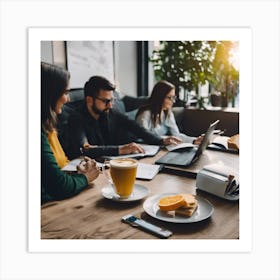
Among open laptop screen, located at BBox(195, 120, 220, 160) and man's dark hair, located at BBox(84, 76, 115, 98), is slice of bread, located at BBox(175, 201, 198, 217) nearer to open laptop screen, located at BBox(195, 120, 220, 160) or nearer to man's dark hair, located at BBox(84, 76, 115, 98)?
open laptop screen, located at BBox(195, 120, 220, 160)

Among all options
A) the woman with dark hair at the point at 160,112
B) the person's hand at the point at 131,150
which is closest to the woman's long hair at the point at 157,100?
the woman with dark hair at the point at 160,112

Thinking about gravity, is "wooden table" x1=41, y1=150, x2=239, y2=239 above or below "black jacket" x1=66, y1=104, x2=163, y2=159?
below

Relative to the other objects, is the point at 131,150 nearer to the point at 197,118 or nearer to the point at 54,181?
the point at 54,181

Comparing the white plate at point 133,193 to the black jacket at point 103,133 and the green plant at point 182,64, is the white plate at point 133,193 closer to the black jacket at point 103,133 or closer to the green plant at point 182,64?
the black jacket at point 103,133

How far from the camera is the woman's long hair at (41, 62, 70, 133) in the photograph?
132cm

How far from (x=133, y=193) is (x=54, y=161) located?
0.30 metres

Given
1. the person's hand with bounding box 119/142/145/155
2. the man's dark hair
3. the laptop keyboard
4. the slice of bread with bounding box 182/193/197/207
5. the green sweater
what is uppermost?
the man's dark hair

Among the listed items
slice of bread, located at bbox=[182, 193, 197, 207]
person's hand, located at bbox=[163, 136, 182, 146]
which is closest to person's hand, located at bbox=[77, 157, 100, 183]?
slice of bread, located at bbox=[182, 193, 197, 207]

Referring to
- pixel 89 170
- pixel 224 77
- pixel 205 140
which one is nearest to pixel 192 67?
pixel 224 77

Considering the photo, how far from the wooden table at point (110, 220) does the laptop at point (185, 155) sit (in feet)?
0.77

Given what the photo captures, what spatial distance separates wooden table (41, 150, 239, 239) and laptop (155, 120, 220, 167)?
0.24m

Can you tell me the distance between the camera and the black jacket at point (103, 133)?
1.70 metres
